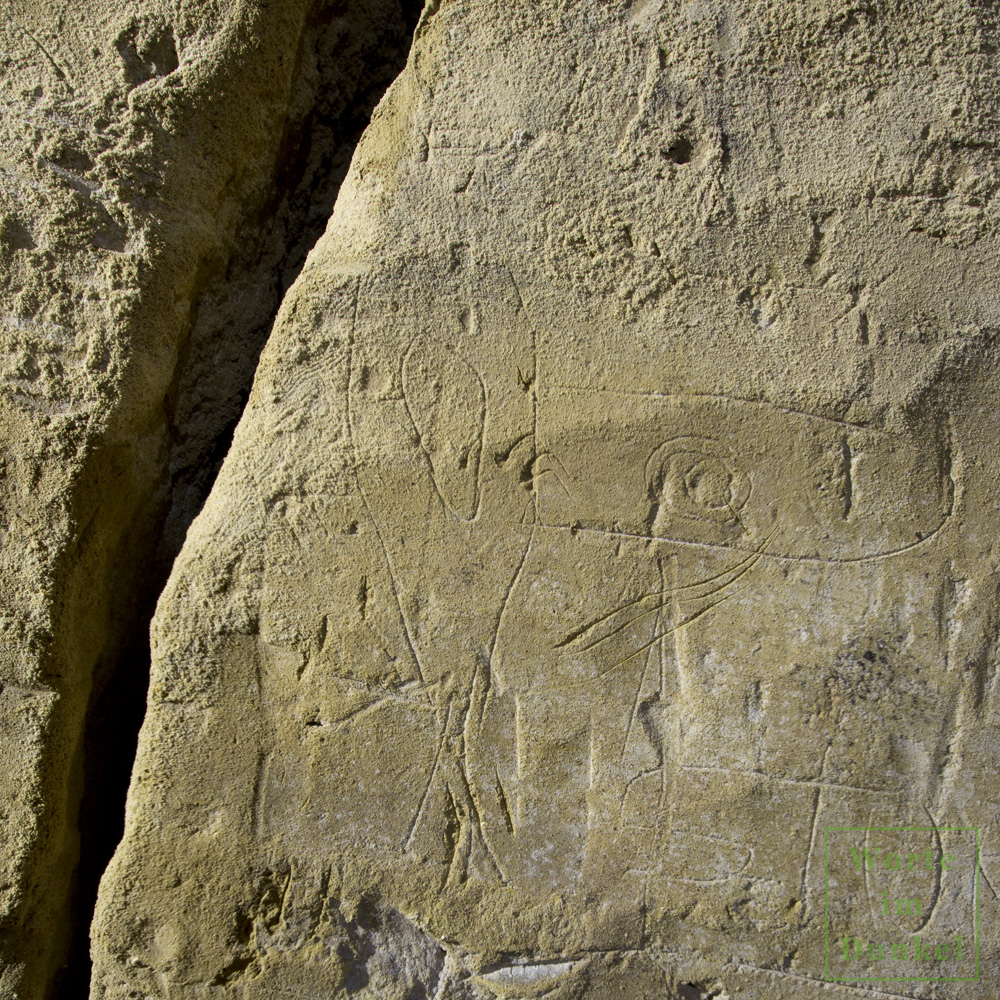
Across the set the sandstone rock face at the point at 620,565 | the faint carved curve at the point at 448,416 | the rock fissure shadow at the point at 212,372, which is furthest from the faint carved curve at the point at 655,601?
the rock fissure shadow at the point at 212,372

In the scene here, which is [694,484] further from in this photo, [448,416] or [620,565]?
[448,416]

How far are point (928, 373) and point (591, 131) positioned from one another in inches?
34.1

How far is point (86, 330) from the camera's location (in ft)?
5.86

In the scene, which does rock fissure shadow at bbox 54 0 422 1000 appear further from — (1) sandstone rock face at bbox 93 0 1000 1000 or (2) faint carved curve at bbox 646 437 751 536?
(2) faint carved curve at bbox 646 437 751 536

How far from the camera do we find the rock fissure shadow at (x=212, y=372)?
191cm

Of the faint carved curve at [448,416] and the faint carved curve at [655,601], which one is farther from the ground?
the faint carved curve at [448,416]

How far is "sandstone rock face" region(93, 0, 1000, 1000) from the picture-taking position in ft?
5.31

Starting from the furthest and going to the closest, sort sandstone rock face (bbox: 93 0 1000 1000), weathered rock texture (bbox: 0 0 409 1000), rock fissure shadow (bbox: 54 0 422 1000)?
rock fissure shadow (bbox: 54 0 422 1000), weathered rock texture (bbox: 0 0 409 1000), sandstone rock face (bbox: 93 0 1000 1000)

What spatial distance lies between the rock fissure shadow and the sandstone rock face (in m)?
0.30

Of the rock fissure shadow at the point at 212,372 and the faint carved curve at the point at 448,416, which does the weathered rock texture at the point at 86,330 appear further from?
the faint carved curve at the point at 448,416

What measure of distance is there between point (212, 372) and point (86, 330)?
295 mm

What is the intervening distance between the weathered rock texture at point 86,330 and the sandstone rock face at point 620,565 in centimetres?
27

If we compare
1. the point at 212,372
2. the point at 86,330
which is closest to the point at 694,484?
the point at 212,372

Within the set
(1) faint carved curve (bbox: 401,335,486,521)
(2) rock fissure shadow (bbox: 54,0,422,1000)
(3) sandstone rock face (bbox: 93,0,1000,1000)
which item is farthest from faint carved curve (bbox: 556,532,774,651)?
(2) rock fissure shadow (bbox: 54,0,422,1000)
